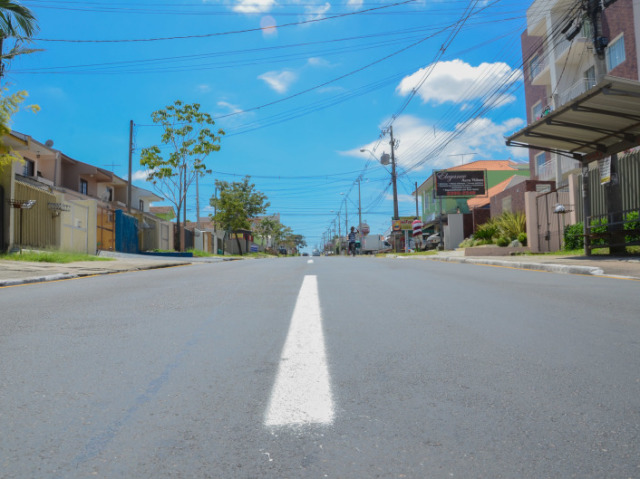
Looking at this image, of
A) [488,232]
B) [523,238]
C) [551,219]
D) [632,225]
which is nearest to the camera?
[632,225]

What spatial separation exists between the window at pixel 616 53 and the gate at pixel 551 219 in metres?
7.31

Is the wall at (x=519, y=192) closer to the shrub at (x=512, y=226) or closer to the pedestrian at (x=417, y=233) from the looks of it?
the shrub at (x=512, y=226)

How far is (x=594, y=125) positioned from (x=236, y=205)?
40057mm

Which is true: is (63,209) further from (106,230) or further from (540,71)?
(540,71)

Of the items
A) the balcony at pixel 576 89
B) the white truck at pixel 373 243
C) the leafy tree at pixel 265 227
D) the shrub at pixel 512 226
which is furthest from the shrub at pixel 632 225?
the white truck at pixel 373 243

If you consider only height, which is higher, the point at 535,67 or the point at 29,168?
the point at 535,67

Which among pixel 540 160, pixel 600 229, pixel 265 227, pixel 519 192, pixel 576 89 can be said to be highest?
pixel 576 89

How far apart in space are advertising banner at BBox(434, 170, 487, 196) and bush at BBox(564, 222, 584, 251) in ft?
83.6

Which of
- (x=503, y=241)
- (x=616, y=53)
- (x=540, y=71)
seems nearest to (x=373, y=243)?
(x=540, y=71)

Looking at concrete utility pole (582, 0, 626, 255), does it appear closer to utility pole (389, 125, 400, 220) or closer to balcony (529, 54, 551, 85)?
balcony (529, 54, 551, 85)

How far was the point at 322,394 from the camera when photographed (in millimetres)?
2697

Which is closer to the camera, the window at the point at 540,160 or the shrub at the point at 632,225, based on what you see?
the shrub at the point at 632,225

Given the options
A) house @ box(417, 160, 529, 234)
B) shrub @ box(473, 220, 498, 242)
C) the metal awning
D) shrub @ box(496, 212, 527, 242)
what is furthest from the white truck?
the metal awning

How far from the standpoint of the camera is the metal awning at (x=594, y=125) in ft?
37.2
